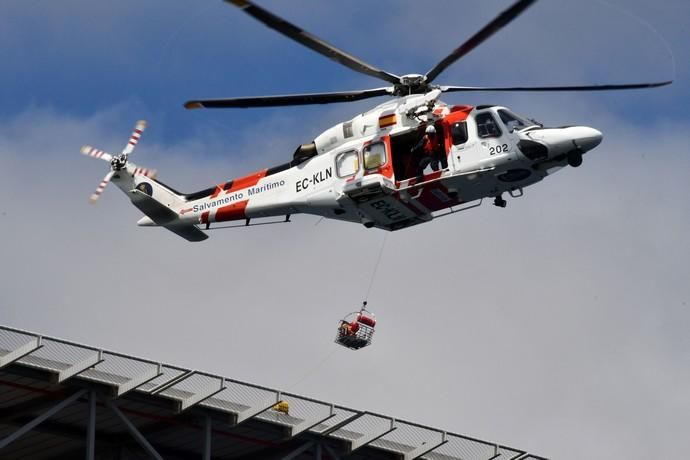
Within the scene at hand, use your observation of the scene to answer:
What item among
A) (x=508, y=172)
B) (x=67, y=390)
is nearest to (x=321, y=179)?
(x=508, y=172)

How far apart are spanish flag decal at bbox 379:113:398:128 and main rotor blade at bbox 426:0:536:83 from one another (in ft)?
6.16

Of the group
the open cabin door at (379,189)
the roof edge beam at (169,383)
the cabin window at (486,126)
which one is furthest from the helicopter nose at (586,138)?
the roof edge beam at (169,383)

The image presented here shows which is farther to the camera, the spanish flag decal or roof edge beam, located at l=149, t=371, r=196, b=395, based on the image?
roof edge beam, located at l=149, t=371, r=196, b=395

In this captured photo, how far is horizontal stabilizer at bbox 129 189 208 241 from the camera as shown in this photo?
52125mm

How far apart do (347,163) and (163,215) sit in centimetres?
725

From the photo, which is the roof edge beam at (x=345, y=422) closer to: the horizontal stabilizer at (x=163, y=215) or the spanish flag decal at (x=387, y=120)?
the horizontal stabilizer at (x=163, y=215)

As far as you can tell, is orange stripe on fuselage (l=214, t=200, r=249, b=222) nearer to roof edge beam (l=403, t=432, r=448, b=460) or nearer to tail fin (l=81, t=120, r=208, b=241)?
tail fin (l=81, t=120, r=208, b=241)

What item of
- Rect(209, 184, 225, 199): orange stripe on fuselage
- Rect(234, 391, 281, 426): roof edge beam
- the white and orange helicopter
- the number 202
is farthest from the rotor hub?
Rect(234, 391, 281, 426): roof edge beam

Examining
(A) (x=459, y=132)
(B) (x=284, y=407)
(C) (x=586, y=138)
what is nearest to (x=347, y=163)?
(A) (x=459, y=132)

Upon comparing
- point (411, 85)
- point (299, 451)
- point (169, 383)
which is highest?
point (411, 85)

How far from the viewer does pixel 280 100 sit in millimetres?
47750

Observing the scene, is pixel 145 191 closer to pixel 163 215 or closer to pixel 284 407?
pixel 163 215

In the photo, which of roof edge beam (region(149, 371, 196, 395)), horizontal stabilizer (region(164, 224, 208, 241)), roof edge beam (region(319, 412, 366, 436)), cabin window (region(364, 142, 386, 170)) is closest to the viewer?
cabin window (region(364, 142, 386, 170))

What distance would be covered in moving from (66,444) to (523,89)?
1922 centimetres
